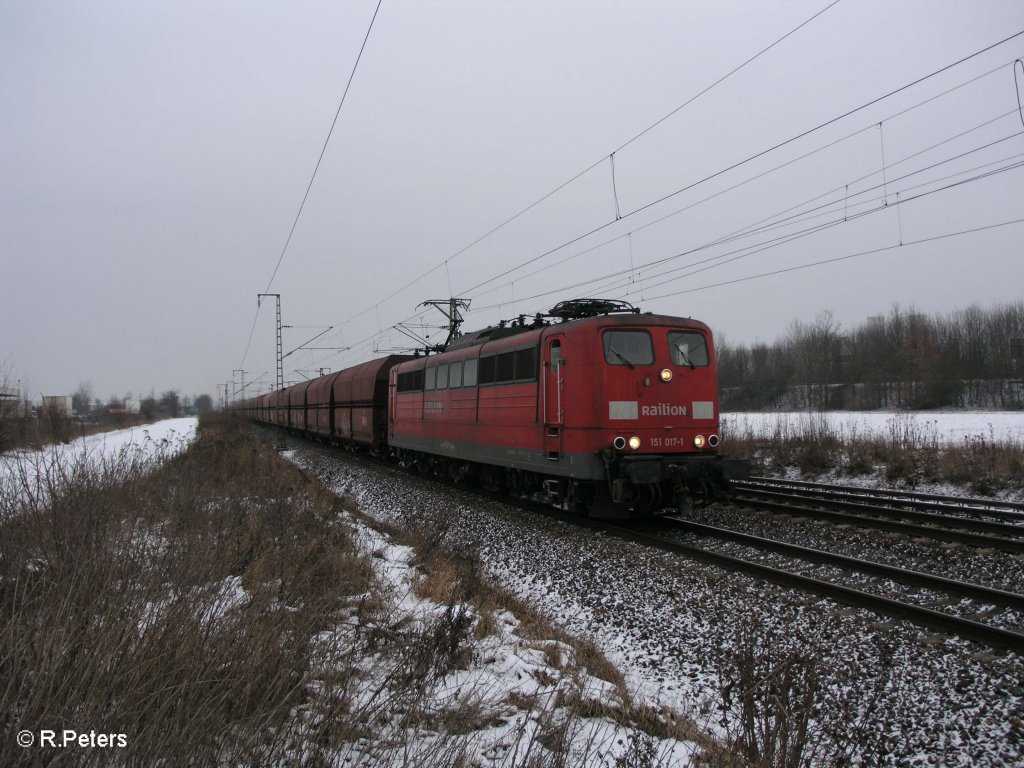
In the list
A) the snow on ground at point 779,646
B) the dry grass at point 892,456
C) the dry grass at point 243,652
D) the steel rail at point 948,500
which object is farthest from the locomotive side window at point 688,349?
the dry grass at point 892,456

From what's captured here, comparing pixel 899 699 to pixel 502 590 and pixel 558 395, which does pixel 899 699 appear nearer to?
pixel 502 590

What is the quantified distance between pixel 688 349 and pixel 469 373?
16.0 feet

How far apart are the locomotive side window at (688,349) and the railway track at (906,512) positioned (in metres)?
2.89

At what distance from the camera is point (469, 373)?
43.7 ft

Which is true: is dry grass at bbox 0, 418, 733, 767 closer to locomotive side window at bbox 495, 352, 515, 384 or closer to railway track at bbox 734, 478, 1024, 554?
locomotive side window at bbox 495, 352, 515, 384

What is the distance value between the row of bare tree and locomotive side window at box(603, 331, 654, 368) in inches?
1190

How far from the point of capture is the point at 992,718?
12.6 feet

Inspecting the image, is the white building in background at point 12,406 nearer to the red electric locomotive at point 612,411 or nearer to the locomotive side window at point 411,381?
the locomotive side window at point 411,381

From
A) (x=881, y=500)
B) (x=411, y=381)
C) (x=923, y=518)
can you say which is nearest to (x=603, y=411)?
(x=923, y=518)

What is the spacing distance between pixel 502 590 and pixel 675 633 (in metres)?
2.22

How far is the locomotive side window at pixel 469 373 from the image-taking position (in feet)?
42.8

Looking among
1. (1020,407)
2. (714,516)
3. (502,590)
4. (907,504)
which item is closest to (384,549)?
(502,590)

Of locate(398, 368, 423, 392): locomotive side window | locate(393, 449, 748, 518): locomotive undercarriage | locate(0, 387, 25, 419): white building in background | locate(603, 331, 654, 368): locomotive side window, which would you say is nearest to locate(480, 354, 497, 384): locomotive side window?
locate(393, 449, 748, 518): locomotive undercarriage

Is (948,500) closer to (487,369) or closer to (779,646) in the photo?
(779,646)
